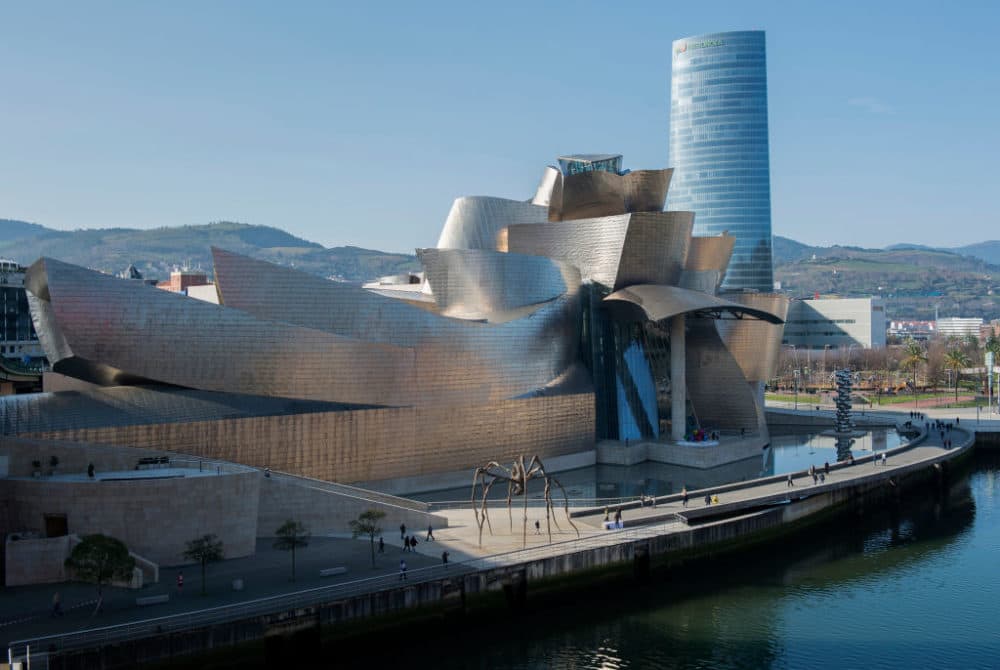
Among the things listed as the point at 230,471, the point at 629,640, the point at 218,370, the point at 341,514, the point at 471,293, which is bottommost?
the point at 629,640

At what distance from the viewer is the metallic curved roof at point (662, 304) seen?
43.9 meters

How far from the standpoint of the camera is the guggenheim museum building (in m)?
31.5

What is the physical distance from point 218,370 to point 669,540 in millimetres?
16849

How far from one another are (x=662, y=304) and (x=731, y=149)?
256ft

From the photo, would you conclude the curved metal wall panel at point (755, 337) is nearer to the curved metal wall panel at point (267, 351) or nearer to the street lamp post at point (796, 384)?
the curved metal wall panel at point (267, 351)

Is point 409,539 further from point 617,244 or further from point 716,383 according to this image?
point 716,383

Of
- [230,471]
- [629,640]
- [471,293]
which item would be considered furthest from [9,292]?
[629,640]

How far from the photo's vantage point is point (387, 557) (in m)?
27.9

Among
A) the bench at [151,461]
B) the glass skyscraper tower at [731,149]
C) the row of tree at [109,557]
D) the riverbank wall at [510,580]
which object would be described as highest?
the glass skyscraper tower at [731,149]

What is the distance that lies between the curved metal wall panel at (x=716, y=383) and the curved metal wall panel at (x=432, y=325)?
7979mm

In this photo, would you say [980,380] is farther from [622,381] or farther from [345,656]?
[345,656]

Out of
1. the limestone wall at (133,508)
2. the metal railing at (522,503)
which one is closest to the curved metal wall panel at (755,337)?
the metal railing at (522,503)

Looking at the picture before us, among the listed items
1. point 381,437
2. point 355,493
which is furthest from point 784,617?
point 381,437

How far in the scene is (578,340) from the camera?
4828cm
